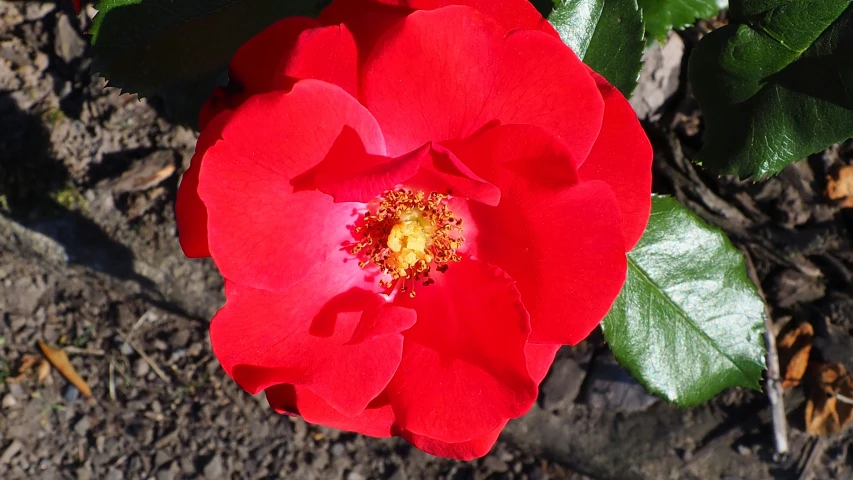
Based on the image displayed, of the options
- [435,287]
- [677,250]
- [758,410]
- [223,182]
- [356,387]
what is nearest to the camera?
[223,182]

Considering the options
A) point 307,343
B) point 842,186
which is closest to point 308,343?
point 307,343

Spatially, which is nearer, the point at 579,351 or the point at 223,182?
the point at 223,182

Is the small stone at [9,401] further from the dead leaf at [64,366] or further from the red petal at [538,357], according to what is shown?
the red petal at [538,357]

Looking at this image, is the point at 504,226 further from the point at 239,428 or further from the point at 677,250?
the point at 239,428

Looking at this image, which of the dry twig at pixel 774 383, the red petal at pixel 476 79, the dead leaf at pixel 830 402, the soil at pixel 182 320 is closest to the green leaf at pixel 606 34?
the red petal at pixel 476 79

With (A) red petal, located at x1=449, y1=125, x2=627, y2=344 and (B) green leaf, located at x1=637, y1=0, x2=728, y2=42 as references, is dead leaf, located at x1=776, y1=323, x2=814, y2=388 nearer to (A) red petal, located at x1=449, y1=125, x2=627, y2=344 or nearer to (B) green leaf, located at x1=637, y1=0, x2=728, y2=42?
(B) green leaf, located at x1=637, y1=0, x2=728, y2=42

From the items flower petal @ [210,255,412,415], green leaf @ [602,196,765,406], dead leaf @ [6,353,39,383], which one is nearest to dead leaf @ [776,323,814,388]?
green leaf @ [602,196,765,406]

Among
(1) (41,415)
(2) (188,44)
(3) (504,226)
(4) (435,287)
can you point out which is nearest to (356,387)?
(4) (435,287)
